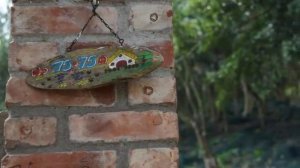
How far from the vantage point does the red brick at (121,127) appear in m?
0.93

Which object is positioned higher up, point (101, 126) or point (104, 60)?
point (104, 60)

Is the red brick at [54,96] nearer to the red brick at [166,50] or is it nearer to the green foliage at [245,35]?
the red brick at [166,50]

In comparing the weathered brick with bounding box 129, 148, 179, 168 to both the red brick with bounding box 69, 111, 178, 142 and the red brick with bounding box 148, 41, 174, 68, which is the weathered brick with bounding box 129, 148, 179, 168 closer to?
the red brick with bounding box 69, 111, 178, 142

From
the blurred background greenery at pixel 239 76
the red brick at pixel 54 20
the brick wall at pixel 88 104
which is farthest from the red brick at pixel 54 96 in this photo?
the blurred background greenery at pixel 239 76

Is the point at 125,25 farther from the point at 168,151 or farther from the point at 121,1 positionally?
the point at 168,151

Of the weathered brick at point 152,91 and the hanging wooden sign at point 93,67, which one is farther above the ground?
the hanging wooden sign at point 93,67

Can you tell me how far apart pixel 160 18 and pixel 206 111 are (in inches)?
335

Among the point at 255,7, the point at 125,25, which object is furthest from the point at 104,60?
the point at 255,7

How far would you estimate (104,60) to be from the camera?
92cm

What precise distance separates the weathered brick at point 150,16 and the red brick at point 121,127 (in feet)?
0.55

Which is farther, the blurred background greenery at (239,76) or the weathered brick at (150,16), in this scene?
the blurred background greenery at (239,76)

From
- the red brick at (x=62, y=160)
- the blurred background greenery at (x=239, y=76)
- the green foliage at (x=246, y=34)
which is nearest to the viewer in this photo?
the red brick at (x=62, y=160)

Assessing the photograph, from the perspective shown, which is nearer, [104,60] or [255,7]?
[104,60]

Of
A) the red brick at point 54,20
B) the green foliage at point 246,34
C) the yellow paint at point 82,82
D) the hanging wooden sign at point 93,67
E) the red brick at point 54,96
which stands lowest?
the red brick at point 54,96
